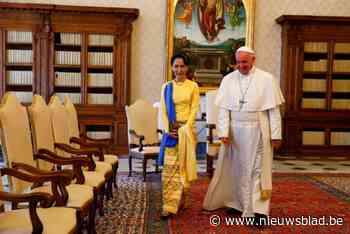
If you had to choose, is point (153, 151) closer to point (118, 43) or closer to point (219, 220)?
point (219, 220)

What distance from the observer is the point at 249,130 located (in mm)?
3939

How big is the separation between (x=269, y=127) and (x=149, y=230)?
4.71 feet

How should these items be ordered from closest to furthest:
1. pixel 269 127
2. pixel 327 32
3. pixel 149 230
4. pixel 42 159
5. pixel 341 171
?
pixel 42 159 → pixel 149 230 → pixel 269 127 → pixel 341 171 → pixel 327 32

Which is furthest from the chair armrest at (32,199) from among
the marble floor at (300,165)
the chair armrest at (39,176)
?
the marble floor at (300,165)

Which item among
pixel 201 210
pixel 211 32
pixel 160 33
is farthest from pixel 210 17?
pixel 201 210

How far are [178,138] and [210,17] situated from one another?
4934mm

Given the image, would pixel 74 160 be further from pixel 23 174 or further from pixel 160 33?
pixel 160 33

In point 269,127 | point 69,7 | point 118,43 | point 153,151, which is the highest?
point 69,7

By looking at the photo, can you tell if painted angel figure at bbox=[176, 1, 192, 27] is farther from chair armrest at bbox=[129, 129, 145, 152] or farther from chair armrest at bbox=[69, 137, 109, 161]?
chair armrest at bbox=[69, 137, 109, 161]

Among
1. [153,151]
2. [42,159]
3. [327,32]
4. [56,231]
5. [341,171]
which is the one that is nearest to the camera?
[56,231]

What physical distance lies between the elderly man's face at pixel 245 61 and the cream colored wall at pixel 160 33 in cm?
441

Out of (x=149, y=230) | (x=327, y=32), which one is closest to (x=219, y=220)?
(x=149, y=230)

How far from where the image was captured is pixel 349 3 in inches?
340

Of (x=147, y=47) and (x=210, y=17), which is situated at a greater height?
(x=210, y=17)
